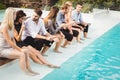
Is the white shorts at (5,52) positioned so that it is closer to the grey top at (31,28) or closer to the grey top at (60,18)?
the grey top at (31,28)

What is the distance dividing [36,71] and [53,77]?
19.5 inches

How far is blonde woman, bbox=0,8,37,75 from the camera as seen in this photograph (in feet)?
21.8

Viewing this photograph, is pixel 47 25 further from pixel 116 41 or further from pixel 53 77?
pixel 116 41

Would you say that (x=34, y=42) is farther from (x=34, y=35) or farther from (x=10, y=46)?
(x=10, y=46)

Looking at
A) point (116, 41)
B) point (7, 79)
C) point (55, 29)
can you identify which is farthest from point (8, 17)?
point (116, 41)

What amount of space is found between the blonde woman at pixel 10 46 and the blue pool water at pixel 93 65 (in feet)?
2.09

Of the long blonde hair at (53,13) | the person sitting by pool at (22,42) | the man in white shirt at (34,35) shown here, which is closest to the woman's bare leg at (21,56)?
the person sitting by pool at (22,42)

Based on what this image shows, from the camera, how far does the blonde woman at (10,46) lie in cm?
666

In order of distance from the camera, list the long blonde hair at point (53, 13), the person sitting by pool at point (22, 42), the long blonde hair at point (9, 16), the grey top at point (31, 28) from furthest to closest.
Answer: the long blonde hair at point (53, 13), the grey top at point (31, 28), the person sitting by pool at point (22, 42), the long blonde hair at point (9, 16)

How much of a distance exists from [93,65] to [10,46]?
2.77m

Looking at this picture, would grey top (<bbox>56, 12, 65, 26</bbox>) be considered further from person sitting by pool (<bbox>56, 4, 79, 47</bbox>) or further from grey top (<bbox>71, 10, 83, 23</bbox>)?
grey top (<bbox>71, 10, 83, 23</bbox>)

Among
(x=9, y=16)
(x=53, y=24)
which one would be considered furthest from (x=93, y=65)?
(x=9, y=16)

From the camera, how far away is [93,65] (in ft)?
28.9

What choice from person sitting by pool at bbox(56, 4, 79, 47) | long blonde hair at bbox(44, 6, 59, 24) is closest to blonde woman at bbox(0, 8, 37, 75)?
long blonde hair at bbox(44, 6, 59, 24)
